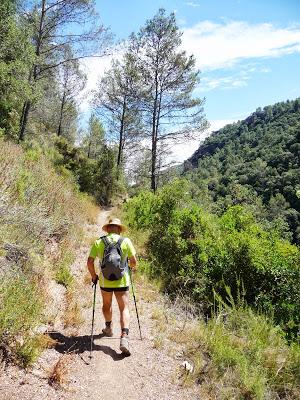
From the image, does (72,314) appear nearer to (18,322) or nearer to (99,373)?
(99,373)

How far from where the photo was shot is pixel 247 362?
17.7ft

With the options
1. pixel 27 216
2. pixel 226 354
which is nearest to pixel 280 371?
pixel 226 354

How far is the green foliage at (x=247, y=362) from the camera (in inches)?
194

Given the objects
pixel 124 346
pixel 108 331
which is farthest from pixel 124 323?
pixel 108 331

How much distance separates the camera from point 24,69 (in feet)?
47.5

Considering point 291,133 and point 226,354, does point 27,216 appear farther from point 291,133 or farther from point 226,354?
point 291,133

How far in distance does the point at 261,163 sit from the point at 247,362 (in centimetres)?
8526

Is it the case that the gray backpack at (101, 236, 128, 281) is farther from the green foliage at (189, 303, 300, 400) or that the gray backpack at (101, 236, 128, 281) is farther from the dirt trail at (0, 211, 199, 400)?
the green foliage at (189, 303, 300, 400)

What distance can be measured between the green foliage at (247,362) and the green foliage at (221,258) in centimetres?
91

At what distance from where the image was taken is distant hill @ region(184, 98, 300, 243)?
63.0m

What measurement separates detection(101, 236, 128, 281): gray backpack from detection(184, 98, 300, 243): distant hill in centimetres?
2783

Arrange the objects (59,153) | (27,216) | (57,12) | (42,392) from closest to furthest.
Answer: (42,392)
(27,216)
(57,12)
(59,153)

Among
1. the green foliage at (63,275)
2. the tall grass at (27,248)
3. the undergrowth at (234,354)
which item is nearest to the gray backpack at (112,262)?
the tall grass at (27,248)

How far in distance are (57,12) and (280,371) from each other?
Answer: 18502 mm
